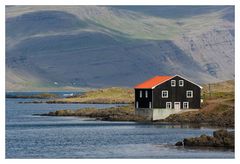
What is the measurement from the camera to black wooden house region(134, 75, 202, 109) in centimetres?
10012

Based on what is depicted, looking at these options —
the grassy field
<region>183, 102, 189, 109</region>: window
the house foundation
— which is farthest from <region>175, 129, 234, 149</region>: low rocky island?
<region>183, 102, 189, 109</region>: window

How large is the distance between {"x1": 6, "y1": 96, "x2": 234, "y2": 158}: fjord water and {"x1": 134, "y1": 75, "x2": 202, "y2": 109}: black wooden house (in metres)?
5.21

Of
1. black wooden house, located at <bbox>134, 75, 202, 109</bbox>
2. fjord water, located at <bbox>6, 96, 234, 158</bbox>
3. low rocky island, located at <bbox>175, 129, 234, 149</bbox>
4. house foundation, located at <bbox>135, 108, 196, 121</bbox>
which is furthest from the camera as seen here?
black wooden house, located at <bbox>134, 75, 202, 109</bbox>

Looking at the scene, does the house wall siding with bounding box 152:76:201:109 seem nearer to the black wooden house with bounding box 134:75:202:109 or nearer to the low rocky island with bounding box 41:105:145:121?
the black wooden house with bounding box 134:75:202:109

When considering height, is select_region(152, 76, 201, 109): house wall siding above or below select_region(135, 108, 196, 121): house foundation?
above

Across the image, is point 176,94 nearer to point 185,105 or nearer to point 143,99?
point 185,105

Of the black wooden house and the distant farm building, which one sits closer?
the distant farm building

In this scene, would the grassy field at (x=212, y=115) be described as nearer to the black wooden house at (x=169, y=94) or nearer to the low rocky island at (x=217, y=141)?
the black wooden house at (x=169, y=94)

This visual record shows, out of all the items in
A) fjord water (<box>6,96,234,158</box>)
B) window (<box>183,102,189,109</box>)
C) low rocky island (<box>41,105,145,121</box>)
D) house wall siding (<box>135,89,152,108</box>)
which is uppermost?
house wall siding (<box>135,89,152,108</box>)

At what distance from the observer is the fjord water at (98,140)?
60578 mm

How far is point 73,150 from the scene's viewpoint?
212 ft

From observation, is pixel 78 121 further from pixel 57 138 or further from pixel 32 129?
pixel 57 138

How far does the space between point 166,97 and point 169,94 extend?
55 centimetres

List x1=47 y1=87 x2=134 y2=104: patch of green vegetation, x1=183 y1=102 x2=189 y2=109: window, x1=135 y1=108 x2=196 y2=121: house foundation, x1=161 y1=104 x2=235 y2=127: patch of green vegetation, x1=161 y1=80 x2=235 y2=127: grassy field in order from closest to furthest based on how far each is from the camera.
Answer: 1. x1=161 y1=80 x2=235 y2=127: grassy field
2. x1=161 y1=104 x2=235 y2=127: patch of green vegetation
3. x1=135 y1=108 x2=196 y2=121: house foundation
4. x1=183 y1=102 x2=189 y2=109: window
5. x1=47 y1=87 x2=134 y2=104: patch of green vegetation
